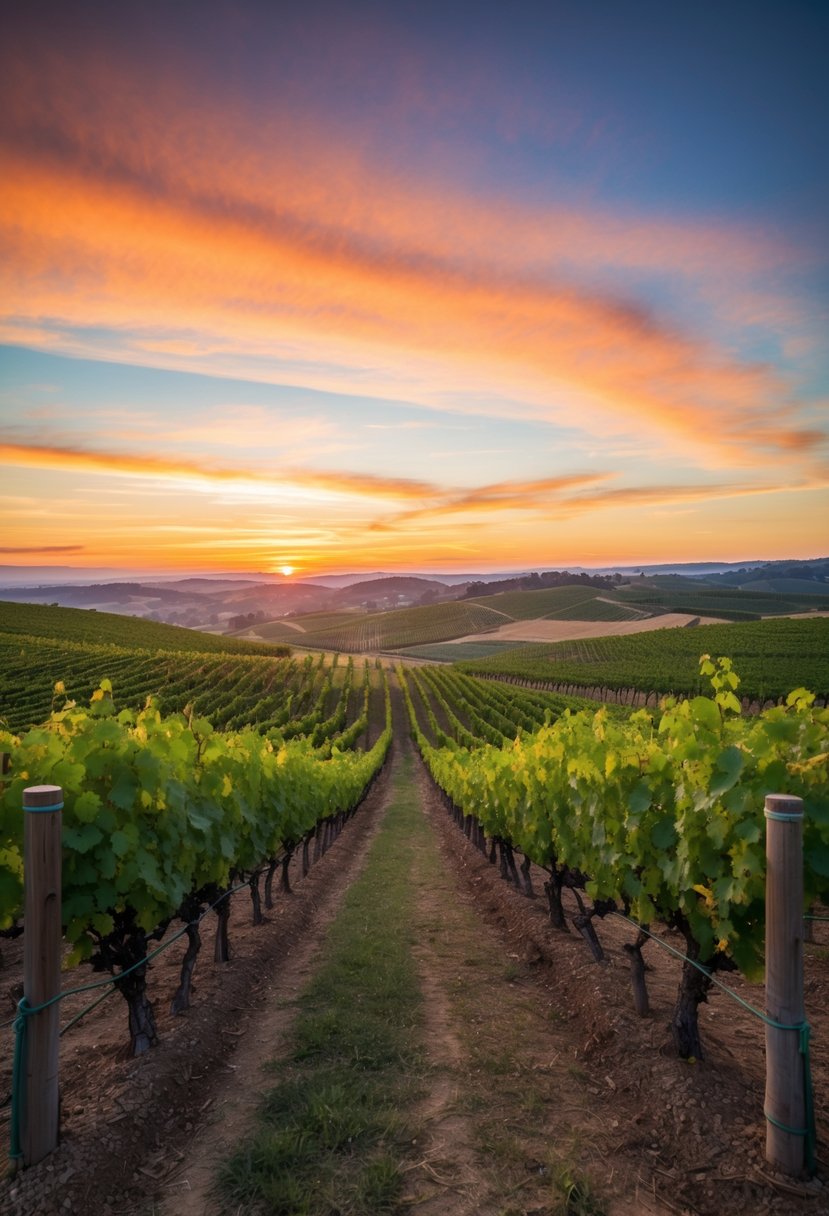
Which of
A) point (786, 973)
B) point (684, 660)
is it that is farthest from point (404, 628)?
point (786, 973)

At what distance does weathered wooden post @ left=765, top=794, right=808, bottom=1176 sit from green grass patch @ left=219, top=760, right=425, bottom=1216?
7.20 feet

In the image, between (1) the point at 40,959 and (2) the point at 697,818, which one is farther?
(2) the point at 697,818

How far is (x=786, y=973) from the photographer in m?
3.79

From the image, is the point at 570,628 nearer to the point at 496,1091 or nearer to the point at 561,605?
the point at 561,605

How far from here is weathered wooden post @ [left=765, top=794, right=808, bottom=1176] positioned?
3783 millimetres

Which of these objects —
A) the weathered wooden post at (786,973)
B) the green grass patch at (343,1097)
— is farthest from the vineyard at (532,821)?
the green grass patch at (343,1097)

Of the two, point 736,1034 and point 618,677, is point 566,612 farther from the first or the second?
point 736,1034

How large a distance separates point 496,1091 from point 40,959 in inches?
129

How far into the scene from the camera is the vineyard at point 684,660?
44.4m

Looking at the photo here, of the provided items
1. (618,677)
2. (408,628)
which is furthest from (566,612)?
(618,677)

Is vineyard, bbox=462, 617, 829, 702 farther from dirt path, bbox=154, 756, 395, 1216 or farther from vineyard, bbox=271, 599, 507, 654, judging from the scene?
vineyard, bbox=271, 599, 507, 654

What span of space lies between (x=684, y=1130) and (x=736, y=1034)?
182cm

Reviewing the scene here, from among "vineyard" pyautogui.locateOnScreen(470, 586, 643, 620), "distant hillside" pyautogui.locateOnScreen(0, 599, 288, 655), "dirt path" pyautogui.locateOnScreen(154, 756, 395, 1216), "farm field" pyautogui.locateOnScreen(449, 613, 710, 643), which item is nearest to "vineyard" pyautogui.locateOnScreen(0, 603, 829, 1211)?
"dirt path" pyautogui.locateOnScreen(154, 756, 395, 1216)

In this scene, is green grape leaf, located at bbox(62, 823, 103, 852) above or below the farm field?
above
